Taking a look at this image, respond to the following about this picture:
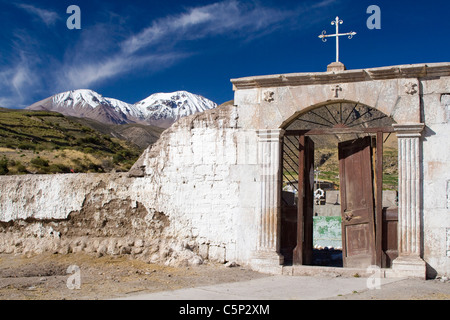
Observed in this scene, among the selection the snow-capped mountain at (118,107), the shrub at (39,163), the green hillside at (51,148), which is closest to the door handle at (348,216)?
the green hillside at (51,148)

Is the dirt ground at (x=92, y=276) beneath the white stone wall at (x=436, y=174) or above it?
beneath

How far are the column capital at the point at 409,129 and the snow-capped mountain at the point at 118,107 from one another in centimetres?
16252

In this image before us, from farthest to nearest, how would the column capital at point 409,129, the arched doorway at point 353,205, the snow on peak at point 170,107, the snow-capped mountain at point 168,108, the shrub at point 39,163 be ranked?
1. the snow on peak at point 170,107
2. the snow-capped mountain at point 168,108
3. the shrub at point 39,163
4. the arched doorway at point 353,205
5. the column capital at point 409,129

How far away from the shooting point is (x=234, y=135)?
8453mm

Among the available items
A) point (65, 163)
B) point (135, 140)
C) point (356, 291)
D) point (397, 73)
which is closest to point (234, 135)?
point (397, 73)

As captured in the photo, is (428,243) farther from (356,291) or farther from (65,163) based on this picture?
(65,163)

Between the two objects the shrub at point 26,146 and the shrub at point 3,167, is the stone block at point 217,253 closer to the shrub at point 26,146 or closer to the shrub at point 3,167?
the shrub at point 3,167

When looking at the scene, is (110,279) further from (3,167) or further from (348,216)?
(3,167)

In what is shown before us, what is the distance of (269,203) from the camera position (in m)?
8.05

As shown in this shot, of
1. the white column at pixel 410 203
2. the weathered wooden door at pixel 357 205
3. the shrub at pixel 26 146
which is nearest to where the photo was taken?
the white column at pixel 410 203

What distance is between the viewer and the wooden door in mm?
8141

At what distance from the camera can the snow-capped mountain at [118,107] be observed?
566 ft

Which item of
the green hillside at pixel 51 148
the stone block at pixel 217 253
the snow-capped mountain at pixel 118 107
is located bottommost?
the stone block at pixel 217 253

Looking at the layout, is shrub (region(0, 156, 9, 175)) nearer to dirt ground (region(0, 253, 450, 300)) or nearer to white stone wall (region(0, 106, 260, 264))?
dirt ground (region(0, 253, 450, 300))
